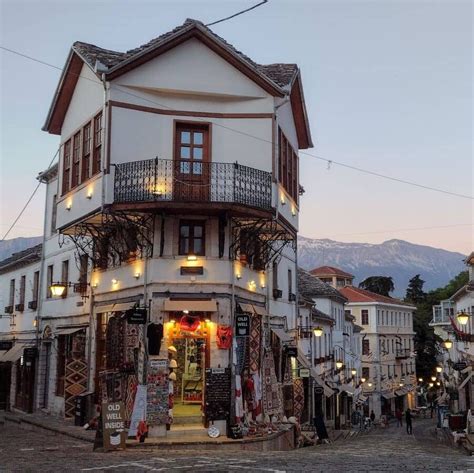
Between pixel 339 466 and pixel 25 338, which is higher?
pixel 25 338

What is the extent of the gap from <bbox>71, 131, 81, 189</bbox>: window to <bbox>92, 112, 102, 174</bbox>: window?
163cm

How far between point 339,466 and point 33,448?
31.2 ft

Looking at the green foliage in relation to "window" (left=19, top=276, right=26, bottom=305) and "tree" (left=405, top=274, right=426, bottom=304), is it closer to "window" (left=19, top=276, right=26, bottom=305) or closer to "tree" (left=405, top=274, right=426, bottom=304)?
"tree" (left=405, top=274, right=426, bottom=304)

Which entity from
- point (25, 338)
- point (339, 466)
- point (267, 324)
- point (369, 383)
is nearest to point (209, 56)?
point (267, 324)

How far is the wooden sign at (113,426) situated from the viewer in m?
17.2

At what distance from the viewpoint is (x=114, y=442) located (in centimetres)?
1736

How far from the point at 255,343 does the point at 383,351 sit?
59836mm

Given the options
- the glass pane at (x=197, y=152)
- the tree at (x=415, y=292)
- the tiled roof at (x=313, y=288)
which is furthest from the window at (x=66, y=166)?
the tree at (x=415, y=292)

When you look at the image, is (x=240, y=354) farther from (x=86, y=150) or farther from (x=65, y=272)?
(x=65, y=272)

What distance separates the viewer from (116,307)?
22.1 m

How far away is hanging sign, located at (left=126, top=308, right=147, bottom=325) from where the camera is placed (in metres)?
19.4

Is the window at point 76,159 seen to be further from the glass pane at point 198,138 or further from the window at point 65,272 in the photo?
the window at point 65,272

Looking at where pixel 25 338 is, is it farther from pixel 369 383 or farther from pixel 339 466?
pixel 369 383

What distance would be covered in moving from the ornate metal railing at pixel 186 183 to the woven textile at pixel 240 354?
4.21 meters
